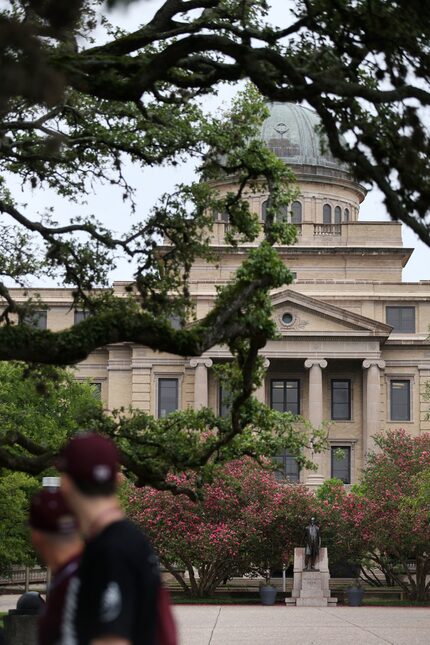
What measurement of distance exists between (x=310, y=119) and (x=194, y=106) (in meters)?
96.8

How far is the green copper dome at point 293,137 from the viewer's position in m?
111

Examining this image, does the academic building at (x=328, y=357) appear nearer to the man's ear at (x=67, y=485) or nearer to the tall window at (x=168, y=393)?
the tall window at (x=168, y=393)

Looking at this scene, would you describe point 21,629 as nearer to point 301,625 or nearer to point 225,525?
point 301,625

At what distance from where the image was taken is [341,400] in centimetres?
9575

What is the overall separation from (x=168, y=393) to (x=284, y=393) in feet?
24.8

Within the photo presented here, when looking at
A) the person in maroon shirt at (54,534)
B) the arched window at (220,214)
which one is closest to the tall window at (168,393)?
the arched window at (220,214)

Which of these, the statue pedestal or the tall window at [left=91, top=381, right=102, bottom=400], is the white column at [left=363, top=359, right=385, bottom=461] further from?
the statue pedestal

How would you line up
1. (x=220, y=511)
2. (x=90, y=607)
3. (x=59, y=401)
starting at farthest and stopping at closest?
(x=220, y=511)
(x=59, y=401)
(x=90, y=607)

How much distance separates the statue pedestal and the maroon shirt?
168ft

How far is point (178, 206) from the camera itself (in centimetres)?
2222

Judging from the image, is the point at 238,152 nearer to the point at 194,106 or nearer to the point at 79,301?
the point at 194,106

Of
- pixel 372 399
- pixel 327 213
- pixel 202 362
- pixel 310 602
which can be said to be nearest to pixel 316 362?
pixel 372 399

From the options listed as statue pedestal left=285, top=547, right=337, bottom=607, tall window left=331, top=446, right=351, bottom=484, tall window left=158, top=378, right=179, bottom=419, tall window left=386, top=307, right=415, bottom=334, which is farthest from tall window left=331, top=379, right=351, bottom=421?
statue pedestal left=285, top=547, right=337, bottom=607

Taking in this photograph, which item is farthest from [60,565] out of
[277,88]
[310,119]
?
[310,119]
